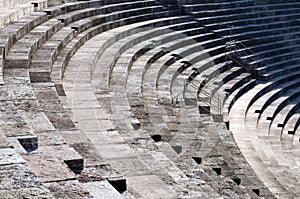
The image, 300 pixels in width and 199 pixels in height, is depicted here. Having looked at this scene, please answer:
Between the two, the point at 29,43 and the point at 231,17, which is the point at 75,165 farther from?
the point at 231,17

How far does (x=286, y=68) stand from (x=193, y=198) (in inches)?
618

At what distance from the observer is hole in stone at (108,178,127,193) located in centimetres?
579

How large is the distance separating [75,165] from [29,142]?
0.49m

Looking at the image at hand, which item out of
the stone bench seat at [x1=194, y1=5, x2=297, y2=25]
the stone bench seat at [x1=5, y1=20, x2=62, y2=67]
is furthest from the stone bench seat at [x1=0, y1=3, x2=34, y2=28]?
the stone bench seat at [x1=194, y1=5, x2=297, y2=25]

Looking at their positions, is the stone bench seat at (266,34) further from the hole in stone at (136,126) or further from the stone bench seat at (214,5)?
the hole in stone at (136,126)

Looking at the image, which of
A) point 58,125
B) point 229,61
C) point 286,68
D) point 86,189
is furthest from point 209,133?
point 286,68

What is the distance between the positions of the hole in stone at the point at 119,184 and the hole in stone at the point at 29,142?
77 cm

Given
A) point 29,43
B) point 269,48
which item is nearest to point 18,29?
point 29,43

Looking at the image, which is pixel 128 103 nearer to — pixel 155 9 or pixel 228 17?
pixel 155 9

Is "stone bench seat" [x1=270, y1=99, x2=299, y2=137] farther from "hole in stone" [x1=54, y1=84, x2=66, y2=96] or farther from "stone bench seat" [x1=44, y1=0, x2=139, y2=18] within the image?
"hole in stone" [x1=54, y1=84, x2=66, y2=96]

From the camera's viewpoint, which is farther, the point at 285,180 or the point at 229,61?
the point at 229,61

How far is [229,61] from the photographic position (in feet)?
65.7

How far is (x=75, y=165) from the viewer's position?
5.77 m

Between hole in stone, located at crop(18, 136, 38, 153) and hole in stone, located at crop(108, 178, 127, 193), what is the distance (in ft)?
2.51
